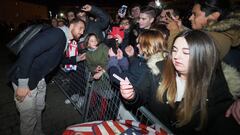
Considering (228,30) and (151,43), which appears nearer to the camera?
(228,30)

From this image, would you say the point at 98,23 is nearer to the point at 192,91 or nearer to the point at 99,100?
the point at 99,100

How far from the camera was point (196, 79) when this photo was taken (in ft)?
8.07

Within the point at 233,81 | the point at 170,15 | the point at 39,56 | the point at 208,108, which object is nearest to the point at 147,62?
the point at 208,108

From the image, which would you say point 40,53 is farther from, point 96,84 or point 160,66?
point 160,66

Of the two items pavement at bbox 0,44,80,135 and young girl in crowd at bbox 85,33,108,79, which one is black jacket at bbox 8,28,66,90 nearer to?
young girl in crowd at bbox 85,33,108,79

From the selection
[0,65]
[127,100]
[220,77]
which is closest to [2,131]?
[127,100]

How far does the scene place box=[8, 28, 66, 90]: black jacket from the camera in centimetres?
321

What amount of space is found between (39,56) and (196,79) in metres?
2.26

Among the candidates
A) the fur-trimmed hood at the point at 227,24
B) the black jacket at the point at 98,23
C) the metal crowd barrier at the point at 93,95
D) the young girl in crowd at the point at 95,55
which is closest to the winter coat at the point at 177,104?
the fur-trimmed hood at the point at 227,24

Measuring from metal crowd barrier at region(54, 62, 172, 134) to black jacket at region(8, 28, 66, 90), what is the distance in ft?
3.14

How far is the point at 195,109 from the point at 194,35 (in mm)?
816

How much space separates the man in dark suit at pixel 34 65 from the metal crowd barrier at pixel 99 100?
94 centimetres

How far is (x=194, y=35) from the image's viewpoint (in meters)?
2.40

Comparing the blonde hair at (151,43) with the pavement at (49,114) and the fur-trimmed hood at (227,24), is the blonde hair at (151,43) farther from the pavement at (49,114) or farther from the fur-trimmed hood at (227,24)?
the pavement at (49,114)
